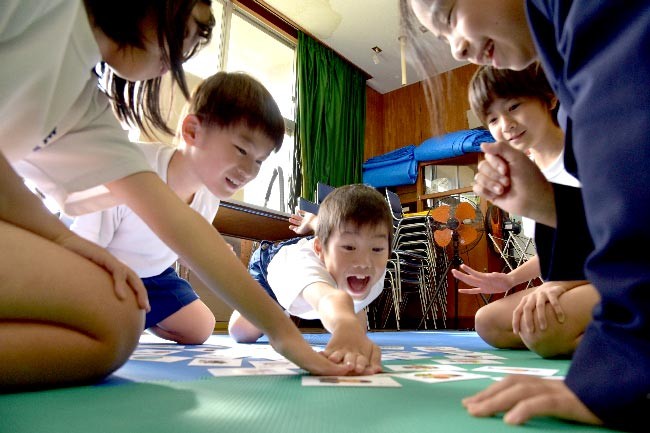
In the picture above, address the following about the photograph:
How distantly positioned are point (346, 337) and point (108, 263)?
0.47 meters

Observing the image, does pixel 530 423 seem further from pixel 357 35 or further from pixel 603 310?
pixel 357 35

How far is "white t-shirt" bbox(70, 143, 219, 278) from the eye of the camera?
1.49 meters

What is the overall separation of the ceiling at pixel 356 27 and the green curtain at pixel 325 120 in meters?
0.15

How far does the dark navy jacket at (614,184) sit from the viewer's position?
0.36 metres

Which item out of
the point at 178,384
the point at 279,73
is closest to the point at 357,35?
the point at 279,73

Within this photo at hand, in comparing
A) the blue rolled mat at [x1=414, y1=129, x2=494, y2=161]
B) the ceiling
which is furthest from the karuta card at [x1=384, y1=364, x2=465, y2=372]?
the blue rolled mat at [x1=414, y1=129, x2=494, y2=161]

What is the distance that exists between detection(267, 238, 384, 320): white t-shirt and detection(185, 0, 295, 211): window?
2057 mm

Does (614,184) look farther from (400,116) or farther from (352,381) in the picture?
(400,116)

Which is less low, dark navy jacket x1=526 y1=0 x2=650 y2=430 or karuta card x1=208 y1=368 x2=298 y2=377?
dark navy jacket x1=526 y1=0 x2=650 y2=430

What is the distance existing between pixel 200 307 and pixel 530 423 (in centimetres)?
163

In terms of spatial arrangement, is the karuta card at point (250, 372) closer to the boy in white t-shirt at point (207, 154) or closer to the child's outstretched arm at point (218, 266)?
the child's outstretched arm at point (218, 266)

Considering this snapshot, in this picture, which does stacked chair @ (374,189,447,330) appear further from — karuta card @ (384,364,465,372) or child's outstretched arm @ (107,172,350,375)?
child's outstretched arm @ (107,172,350,375)

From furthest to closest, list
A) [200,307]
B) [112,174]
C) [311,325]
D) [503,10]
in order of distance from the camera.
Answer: [311,325], [200,307], [112,174], [503,10]

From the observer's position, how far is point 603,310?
41 centimetres
